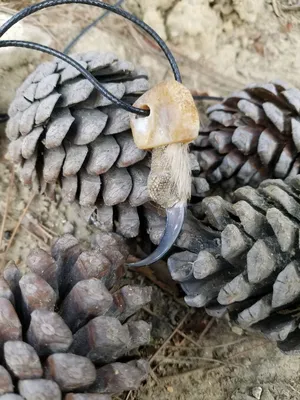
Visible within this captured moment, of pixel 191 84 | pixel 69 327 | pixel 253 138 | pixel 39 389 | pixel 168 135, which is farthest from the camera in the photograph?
pixel 191 84

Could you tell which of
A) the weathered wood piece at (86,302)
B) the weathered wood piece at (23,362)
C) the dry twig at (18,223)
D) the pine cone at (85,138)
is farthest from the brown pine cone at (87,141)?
the weathered wood piece at (23,362)

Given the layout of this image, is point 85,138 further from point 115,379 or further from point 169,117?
point 115,379

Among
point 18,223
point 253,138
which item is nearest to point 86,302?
point 18,223

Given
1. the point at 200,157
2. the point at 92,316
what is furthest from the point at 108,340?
the point at 200,157

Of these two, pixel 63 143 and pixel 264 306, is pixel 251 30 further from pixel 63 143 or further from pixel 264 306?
pixel 264 306

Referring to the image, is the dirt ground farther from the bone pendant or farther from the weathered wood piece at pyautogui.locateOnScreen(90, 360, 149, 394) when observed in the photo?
the bone pendant

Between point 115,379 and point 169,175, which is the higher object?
point 169,175

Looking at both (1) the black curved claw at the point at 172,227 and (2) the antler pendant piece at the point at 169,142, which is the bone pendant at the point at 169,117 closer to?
(2) the antler pendant piece at the point at 169,142
